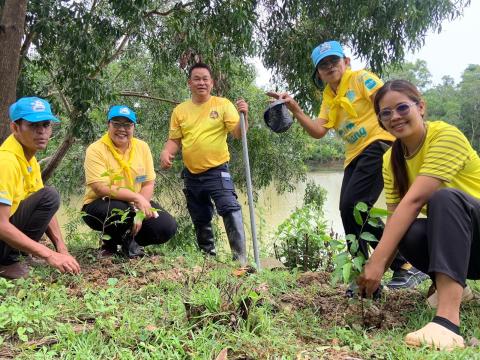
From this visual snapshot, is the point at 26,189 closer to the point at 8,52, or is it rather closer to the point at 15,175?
the point at 15,175

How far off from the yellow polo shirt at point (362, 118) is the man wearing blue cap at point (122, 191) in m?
1.27

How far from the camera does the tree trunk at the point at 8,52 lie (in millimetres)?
3812

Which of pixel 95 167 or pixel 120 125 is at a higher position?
pixel 120 125

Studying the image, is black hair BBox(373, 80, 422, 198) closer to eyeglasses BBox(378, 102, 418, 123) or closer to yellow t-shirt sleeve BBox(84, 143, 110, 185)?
eyeglasses BBox(378, 102, 418, 123)

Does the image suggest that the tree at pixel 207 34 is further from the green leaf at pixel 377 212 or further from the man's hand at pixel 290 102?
the green leaf at pixel 377 212

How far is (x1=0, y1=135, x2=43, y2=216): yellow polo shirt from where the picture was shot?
230cm

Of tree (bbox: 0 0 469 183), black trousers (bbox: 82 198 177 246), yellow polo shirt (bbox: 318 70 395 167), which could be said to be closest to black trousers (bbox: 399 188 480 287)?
yellow polo shirt (bbox: 318 70 395 167)

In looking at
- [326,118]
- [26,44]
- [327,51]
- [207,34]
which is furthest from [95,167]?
[26,44]

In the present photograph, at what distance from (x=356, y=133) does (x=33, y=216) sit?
6.09 feet

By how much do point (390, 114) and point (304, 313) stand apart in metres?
0.91

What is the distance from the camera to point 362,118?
275 cm

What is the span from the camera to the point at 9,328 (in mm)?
1688

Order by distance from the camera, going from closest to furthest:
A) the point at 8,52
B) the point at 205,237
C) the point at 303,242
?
1. the point at 205,237
2. the point at 8,52
3. the point at 303,242

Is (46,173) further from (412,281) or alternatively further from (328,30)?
(412,281)
